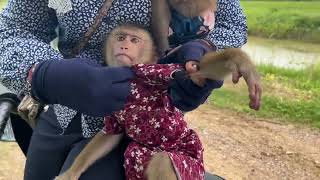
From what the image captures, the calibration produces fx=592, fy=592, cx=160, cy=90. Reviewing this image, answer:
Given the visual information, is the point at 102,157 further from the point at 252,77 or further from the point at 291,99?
the point at 291,99

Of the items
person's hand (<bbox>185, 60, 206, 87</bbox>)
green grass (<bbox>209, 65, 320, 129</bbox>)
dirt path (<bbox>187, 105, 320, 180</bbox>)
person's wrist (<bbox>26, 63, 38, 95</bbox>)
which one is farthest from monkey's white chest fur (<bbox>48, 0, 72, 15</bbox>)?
green grass (<bbox>209, 65, 320, 129</bbox>)

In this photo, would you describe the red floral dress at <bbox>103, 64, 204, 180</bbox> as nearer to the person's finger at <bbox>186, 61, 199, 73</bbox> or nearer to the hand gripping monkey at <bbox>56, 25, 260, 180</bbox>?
the hand gripping monkey at <bbox>56, 25, 260, 180</bbox>

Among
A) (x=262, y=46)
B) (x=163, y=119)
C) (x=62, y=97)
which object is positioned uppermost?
(x=62, y=97)

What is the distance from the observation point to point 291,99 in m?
8.23

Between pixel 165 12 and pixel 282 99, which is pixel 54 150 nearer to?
pixel 165 12

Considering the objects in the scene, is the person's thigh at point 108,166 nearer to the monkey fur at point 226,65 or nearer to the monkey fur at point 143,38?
the monkey fur at point 143,38

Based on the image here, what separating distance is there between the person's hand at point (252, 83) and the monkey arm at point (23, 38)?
1.99 feet

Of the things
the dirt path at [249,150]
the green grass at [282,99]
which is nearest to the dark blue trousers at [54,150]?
the dirt path at [249,150]

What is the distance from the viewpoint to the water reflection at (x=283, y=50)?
1908cm

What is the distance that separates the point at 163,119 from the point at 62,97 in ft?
1.15

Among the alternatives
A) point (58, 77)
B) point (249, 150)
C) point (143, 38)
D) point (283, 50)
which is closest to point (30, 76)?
point (58, 77)

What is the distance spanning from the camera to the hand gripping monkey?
5.35 feet

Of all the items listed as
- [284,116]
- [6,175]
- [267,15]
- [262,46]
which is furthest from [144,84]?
[267,15]

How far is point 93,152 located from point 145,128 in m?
0.22
